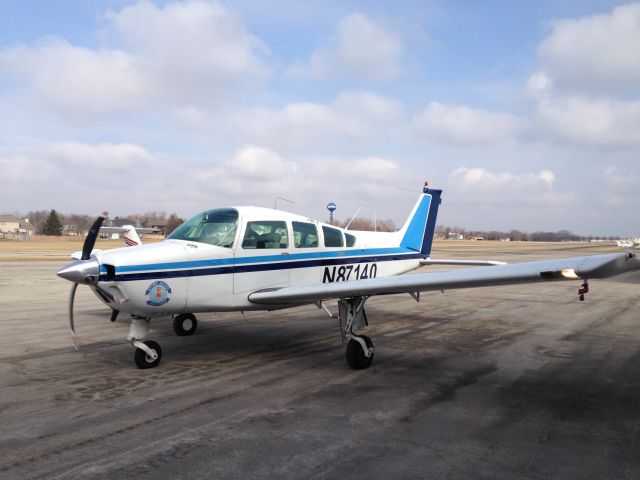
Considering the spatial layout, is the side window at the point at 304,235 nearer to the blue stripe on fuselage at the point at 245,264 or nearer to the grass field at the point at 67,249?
the blue stripe on fuselage at the point at 245,264

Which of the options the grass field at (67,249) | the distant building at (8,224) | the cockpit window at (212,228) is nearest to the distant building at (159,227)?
the cockpit window at (212,228)

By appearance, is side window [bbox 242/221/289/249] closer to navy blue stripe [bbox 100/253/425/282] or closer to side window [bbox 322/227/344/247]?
navy blue stripe [bbox 100/253/425/282]

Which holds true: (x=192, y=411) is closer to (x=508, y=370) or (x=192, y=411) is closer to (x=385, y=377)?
(x=385, y=377)

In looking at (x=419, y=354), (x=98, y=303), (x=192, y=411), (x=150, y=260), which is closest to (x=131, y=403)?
(x=192, y=411)

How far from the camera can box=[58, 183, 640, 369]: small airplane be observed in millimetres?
5844

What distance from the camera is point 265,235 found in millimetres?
7824

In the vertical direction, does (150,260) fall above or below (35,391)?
above

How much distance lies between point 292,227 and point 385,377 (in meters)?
2.87

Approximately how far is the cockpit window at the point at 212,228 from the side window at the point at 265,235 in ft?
0.77

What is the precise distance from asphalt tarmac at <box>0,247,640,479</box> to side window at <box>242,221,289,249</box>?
177 cm

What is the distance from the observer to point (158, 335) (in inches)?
377

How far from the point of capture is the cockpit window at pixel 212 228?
735cm

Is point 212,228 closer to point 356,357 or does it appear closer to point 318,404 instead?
point 356,357

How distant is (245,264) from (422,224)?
5.49 metres
